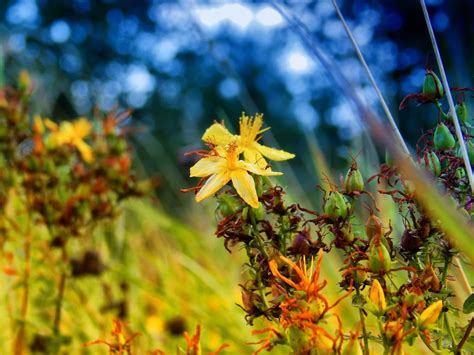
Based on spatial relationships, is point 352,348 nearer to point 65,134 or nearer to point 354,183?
point 354,183

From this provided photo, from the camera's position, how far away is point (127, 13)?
29.6ft

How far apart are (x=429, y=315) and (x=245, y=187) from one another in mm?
132

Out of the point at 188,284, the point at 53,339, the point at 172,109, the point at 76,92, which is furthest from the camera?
the point at 172,109

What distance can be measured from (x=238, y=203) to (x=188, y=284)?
3.77ft

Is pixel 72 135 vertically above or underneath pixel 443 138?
above

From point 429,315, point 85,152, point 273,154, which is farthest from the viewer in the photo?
point 85,152

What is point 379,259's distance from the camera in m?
0.35

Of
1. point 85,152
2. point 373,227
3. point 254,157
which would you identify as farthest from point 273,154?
point 85,152

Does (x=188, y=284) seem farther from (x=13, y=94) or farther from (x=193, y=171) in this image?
(x=193, y=171)

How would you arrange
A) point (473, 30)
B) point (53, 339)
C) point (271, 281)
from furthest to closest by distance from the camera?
point (473, 30), point (53, 339), point (271, 281)

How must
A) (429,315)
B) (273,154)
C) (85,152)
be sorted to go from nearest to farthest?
(429,315) → (273,154) → (85,152)

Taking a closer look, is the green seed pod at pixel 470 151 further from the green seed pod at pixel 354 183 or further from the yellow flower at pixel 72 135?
the yellow flower at pixel 72 135

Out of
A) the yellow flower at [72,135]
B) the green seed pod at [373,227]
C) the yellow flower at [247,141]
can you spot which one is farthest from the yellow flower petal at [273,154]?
the yellow flower at [72,135]

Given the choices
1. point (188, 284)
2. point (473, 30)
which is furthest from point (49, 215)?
point (473, 30)
